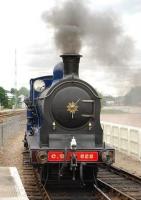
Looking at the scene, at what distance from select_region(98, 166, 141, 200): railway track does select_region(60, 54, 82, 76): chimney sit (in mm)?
2885

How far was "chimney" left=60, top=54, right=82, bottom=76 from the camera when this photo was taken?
1026 centimetres

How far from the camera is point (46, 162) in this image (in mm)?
9727

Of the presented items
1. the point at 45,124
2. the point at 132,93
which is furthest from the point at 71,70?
the point at 132,93

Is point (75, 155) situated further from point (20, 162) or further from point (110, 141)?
point (110, 141)

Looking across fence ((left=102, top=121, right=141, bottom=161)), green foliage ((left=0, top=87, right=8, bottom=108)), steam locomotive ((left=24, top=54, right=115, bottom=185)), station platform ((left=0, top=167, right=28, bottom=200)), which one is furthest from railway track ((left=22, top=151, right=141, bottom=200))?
green foliage ((left=0, top=87, right=8, bottom=108))

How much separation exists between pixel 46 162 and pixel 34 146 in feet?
2.12

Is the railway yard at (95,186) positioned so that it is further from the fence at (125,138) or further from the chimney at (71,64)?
the chimney at (71,64)

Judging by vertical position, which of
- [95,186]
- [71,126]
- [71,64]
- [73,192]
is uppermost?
[71,64]

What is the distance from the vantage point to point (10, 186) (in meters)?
8.84

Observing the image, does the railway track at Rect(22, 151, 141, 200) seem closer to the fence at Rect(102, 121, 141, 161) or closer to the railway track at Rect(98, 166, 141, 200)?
the railway track at Rect(98, 166, 141, 200)

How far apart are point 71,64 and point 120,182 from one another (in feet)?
11.5

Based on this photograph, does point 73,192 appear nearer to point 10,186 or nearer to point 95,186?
point 95,186

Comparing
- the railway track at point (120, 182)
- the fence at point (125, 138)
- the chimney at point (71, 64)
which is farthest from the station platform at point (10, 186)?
the fence at point (125, 138)

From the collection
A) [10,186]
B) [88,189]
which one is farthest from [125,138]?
[10,186]
